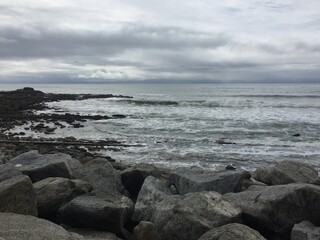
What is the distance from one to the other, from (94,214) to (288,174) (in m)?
5.42

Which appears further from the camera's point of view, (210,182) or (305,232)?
(210,182)

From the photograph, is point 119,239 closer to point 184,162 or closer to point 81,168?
point 81,168

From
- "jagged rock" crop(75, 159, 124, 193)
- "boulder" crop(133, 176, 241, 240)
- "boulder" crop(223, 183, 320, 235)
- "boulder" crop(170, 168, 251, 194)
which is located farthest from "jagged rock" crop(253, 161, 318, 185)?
"jagged rock" crop(75, 159, 124, 193)

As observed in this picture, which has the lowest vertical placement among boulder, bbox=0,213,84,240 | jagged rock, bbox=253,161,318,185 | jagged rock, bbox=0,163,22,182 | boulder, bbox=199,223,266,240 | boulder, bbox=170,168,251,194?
jagged rock, bbox=253,161,318,185

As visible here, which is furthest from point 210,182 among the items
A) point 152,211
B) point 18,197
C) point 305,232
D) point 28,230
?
point 28,230

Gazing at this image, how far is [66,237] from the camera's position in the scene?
14.1 ft

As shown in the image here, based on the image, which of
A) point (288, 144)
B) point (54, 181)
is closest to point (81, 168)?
point (54, 181)

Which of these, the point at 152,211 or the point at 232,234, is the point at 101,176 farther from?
the point at 232,234

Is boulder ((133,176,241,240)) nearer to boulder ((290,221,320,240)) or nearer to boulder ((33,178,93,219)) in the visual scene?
boulder ((290,221,320,240))

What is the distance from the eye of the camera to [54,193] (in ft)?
20.6

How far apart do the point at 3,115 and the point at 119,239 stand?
2953cm

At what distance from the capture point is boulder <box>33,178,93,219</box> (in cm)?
609

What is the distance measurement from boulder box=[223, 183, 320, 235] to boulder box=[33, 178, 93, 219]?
114 inches

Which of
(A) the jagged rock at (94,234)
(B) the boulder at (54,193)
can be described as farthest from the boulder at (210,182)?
(A) the jagged rock at (94,234)
